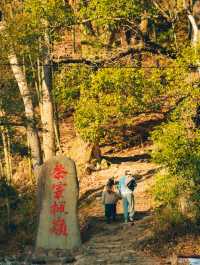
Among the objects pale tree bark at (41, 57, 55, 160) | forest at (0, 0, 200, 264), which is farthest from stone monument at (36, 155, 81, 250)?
pale tree bark at (41, 57, 55, 160)

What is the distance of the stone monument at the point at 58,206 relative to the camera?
15.7 meters

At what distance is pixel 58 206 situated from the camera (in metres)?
15.9

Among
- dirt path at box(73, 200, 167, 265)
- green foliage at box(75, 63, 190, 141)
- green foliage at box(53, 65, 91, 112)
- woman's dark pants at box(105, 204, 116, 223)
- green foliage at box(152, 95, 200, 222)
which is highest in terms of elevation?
green foliage at box(53, 65, 91, 112)

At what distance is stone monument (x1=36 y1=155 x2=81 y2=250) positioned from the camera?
618 inches

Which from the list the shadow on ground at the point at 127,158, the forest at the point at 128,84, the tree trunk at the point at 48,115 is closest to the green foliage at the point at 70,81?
the forest at the point at 128,84

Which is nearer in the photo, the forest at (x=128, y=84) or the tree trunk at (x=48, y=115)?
the forest at (x=128, y=84)

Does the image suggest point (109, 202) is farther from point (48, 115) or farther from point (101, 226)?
point (48, 115)

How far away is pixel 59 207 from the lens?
15.8m

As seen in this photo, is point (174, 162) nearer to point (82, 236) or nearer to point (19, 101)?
point (82, 236)

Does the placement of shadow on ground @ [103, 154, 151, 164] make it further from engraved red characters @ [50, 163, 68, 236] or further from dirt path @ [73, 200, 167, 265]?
engraved red characters @ [50, 163, 68, 236]

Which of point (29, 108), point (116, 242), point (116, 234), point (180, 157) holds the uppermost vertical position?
point (29, 108)

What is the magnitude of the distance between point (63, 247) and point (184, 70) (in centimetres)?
Result: 531

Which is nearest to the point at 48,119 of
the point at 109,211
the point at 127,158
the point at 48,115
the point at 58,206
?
the point at 48,115

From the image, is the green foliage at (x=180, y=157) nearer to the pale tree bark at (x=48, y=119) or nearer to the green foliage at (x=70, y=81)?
the green foliage at (x=70, y=81)
